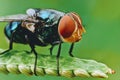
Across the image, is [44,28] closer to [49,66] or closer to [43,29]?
[43,29]

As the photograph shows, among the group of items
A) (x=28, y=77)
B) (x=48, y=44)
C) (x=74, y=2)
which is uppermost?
(x=74, y=2)

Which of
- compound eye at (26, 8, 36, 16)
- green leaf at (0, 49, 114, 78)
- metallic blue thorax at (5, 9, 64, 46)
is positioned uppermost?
compound eye at (26, 8, 36, 16)

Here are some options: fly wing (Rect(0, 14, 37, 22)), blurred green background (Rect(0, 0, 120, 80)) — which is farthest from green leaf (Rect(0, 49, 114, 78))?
fly wing (Rect(0, 14, 37, 22))

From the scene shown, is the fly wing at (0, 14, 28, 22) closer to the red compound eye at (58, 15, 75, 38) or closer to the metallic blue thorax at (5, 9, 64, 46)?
Result: the metallic blue thorax at (5, 9, 64, 46)

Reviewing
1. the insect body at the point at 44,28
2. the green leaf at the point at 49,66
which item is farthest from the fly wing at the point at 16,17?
the green leaf at the point at 49,66

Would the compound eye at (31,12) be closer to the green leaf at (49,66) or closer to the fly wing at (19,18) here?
the fly wing at (19,18)

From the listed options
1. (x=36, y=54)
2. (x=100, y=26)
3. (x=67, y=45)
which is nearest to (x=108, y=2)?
(x=100, y=26)

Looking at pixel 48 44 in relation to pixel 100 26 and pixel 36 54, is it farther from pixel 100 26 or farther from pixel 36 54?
pixel 100 26
